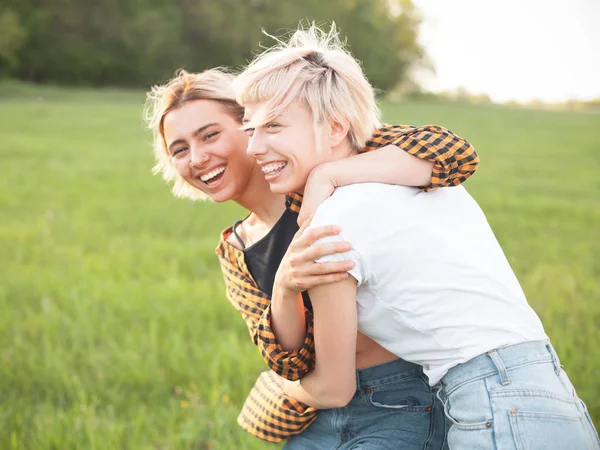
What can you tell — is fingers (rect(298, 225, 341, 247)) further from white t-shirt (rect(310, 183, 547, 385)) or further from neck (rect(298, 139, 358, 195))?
neck (rect(298, 139, 358, 195))

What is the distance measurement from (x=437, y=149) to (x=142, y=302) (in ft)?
11.3

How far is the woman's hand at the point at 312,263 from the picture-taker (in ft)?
6.29

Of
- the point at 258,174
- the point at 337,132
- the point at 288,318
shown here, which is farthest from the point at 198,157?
the point at 288,318

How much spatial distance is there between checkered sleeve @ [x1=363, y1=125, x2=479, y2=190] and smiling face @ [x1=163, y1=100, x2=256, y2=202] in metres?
0.80

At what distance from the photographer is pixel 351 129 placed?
229 cm

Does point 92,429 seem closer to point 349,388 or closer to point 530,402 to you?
point 349,388

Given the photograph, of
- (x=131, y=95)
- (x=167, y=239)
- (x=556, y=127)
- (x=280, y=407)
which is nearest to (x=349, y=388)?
(x=280, y=407)

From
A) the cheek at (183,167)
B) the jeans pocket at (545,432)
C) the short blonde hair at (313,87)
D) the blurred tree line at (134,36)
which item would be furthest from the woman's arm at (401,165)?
the blurred tree line at (134,36)

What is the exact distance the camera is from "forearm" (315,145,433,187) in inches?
83.4

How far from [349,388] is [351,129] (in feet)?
2.68

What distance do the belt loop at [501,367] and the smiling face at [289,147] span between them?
2.56 ft

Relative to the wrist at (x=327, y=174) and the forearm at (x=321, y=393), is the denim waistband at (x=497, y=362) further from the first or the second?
the wrist at (x=327, y=174)

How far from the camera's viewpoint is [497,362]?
191 cm

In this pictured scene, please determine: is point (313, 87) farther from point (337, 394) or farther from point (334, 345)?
point (337, 394)
